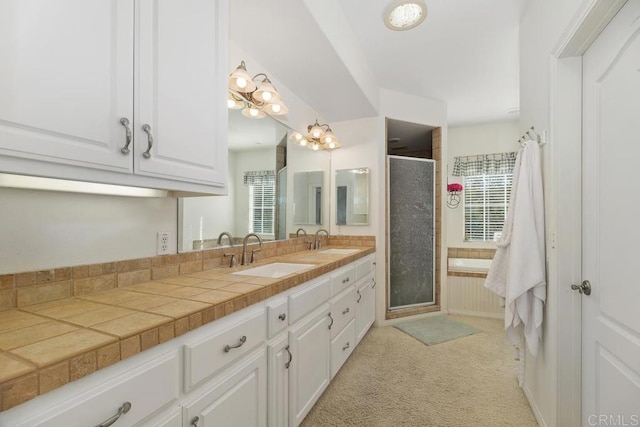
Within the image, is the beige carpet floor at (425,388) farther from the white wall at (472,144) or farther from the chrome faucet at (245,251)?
the white wall at (472,144)

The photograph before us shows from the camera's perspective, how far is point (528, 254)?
1631 mm

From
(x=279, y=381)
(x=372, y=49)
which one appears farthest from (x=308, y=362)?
(x=372, y=49)

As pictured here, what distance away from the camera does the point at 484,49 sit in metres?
2.62

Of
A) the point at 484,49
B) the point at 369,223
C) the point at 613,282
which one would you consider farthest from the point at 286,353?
the point at 484,49

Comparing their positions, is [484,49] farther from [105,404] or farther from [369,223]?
[105,404]

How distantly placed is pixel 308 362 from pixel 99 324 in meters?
1.16

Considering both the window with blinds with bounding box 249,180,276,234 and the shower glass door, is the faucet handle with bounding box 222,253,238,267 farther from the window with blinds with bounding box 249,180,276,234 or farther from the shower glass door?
the shower glass door

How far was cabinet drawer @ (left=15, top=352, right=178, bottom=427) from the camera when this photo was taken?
60 cm

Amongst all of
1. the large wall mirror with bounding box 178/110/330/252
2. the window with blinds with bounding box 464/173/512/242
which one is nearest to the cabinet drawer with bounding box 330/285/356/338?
the large wall mirror with bounding box 178/110/330/252

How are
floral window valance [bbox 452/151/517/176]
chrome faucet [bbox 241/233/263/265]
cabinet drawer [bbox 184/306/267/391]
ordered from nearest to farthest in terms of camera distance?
1. cabinet drawer [bbox 184/306/267/391]
2. chrome faucet [bbox 241/233/263/265]
3. floral window valance [bbox 452/151/517/176]

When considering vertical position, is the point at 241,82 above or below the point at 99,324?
above

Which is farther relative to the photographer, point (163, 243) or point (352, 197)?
point (352, 197)

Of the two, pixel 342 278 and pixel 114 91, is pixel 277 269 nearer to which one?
pixel 342 278

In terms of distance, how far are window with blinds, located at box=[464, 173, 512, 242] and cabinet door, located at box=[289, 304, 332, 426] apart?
11.2 feet
